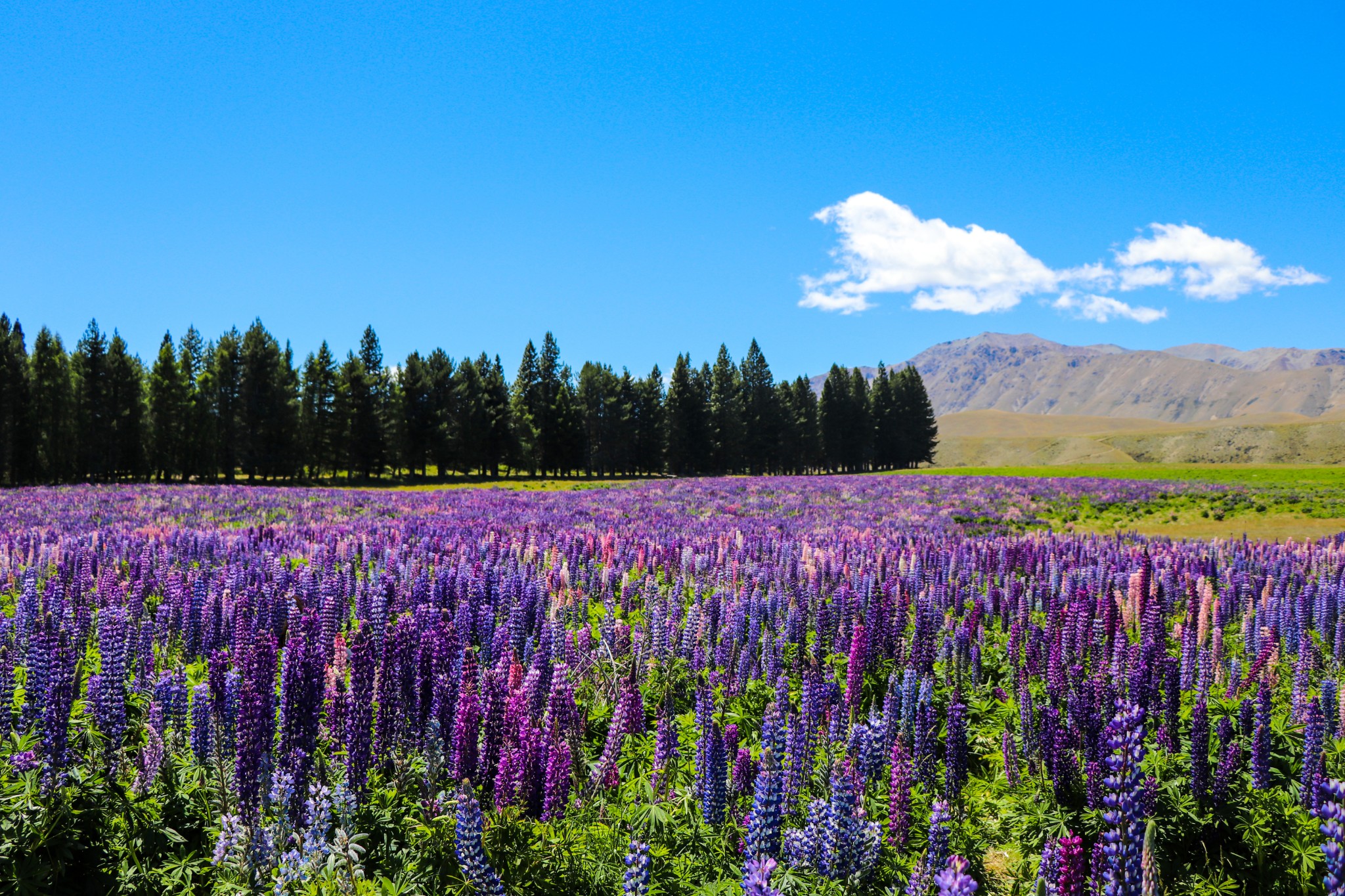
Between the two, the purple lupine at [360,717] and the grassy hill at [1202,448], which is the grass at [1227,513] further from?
the grassy hill at [1202,448]

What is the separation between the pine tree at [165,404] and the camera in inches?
2596

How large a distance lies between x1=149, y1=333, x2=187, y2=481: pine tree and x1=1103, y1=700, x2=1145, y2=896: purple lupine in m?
79.9

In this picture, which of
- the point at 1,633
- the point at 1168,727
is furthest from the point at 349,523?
the point at 1168,727

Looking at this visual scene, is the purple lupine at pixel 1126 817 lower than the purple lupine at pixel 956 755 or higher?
higher

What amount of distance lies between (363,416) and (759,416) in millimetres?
54314

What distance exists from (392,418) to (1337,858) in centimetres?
8029

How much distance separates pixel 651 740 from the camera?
567 centimetres

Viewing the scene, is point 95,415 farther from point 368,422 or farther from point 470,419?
point 470,419

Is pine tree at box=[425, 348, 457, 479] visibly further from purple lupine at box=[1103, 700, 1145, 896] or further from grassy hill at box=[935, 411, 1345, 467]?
grassy hill at box=[935, 411, 1345, 467]

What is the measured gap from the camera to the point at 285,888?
3.01 metres

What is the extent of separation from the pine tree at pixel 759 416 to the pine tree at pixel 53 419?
7474 centimetres

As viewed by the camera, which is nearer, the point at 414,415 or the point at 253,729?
the point at 253,729

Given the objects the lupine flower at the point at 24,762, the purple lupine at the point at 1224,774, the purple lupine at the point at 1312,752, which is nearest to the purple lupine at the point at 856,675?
the purple lupine at the point at 1224,774

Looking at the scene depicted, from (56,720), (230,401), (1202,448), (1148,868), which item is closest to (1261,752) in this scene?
(1148,868)
